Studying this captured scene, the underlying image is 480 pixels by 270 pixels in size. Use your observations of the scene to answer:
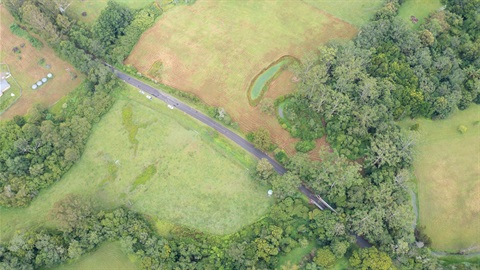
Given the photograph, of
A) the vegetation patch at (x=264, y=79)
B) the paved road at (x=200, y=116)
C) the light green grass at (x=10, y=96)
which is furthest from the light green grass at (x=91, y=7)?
the vegetation patch at (x=264, y=79)

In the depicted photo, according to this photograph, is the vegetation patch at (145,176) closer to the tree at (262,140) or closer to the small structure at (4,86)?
the tree at (262,140)

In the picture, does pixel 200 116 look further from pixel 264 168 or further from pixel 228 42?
pixel 228 42

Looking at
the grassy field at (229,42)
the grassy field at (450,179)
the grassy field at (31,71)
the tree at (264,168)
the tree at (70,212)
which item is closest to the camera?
the tree at (70,212)

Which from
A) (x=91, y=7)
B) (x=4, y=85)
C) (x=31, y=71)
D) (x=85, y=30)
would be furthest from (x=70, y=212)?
(x=91, y=7)

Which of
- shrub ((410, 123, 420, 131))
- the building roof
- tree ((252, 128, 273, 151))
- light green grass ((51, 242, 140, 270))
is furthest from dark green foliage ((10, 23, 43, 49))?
shrub ((410, 123, 420, 131))

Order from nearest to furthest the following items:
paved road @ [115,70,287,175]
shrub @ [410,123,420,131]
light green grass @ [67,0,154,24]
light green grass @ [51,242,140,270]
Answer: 1. light green grass @ [51,242,140,270]
2. shrub @ [410,123,420,131]
3. paved road @ [115,70,287,175]
4. light green grass @ [67,0,154,24]

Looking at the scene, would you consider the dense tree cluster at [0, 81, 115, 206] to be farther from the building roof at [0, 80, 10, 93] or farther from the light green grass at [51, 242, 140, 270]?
the light green grass at [51, 242, 140, 270]

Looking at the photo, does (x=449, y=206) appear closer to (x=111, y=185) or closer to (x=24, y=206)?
(x=111, y=185)
